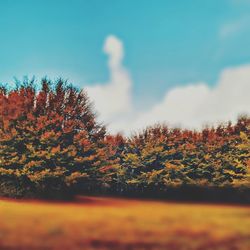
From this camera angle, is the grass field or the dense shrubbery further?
the dense shrubbery

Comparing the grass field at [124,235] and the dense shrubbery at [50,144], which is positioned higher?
the dense shrubbery at [50,144]

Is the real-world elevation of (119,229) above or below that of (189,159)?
below

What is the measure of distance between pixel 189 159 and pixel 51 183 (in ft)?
77.3

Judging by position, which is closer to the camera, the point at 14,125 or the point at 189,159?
the point at 14,125

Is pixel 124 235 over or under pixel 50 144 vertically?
under

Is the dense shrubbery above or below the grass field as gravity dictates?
above

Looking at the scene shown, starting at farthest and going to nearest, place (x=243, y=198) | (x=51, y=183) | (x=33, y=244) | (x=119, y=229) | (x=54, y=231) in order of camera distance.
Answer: (x=51, y=183) → (x=243, y=198) → (x=119, y=229) → (x=54, y=231) → (x=33, y=244)

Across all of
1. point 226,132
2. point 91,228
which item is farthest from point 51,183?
point 226,132

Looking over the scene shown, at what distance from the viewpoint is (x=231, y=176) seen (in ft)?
166

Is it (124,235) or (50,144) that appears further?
(50,144)

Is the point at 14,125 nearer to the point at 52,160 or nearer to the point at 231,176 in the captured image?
the point at 52,160

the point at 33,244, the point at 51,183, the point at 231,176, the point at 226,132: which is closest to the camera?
the point at 33,244

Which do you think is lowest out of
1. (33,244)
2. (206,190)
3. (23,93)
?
(33,244)

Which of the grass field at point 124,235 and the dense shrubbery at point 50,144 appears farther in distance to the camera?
the dense shrubbery at point 50,144
